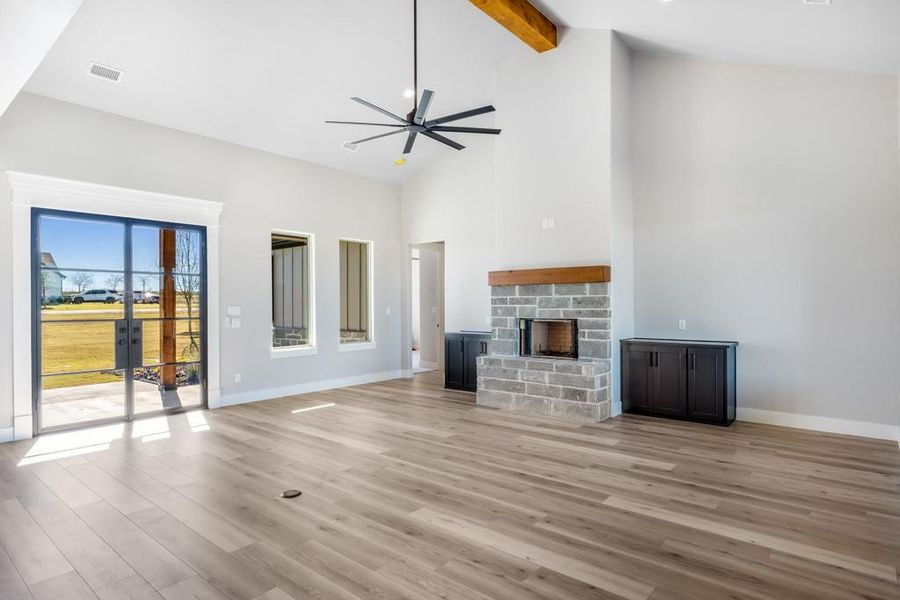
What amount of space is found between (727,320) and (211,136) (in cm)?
638

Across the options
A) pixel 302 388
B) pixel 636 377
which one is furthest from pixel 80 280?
pixel 636 377

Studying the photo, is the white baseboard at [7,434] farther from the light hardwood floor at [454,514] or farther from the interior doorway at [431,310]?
the interior doorway at [431,310]

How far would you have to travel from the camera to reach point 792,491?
3.44 meters

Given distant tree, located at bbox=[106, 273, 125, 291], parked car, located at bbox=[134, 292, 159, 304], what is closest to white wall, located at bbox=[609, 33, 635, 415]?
parked car, located at bbox=[134, 292, 159, 304]

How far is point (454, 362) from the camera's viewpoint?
764 cm

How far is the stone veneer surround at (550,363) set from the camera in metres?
5.52

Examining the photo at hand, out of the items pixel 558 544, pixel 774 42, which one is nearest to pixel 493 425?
pixel 558 544

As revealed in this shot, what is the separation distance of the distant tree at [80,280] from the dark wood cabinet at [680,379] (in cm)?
583

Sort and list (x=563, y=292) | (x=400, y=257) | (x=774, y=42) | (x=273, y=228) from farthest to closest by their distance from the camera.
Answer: (x=400, y=257) → (x=273, y=228) → (x=563, y=292) → (x=774, y=42)

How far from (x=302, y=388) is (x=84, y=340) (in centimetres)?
277

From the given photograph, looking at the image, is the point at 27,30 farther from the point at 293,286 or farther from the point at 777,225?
the point at 777,225

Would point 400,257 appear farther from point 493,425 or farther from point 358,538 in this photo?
point 358,538

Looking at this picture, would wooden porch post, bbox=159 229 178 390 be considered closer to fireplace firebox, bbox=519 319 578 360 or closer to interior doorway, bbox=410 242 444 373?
fireplace firebox, bbox=519 319 578 360

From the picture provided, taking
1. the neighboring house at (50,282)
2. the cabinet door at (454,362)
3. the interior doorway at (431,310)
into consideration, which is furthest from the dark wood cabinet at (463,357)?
the neighboring house at (50,282)
